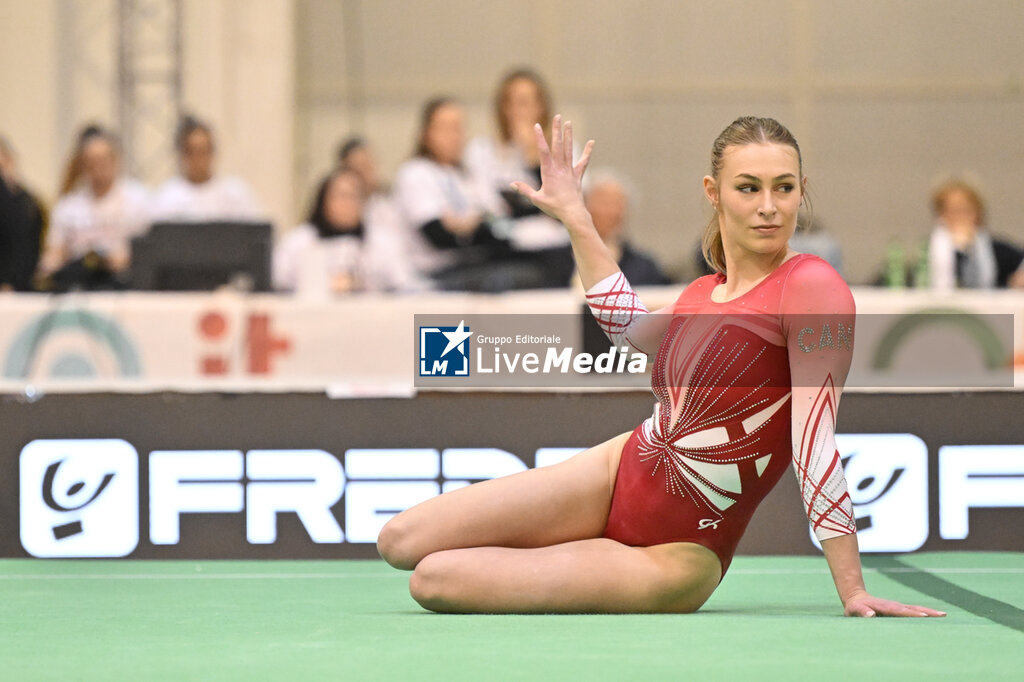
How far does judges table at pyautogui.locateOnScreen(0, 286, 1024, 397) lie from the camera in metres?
5.77

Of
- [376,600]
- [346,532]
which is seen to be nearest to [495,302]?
[346,532]

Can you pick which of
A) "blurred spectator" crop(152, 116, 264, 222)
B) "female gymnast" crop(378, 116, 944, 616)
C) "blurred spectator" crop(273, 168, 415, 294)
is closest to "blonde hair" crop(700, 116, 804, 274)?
"female gymnast" crop(378, 116, 944, 616)

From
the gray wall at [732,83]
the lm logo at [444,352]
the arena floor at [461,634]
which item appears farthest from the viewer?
the gray wall at [732,83]

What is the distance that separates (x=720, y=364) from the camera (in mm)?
3191

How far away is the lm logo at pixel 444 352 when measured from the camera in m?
4.64

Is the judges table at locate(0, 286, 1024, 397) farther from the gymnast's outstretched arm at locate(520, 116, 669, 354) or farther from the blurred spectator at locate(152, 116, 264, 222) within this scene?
the gymnast's outstretched arm at locate(520, 116, 669, 354)

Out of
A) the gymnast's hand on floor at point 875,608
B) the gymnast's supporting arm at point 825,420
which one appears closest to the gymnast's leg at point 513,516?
the gymnast's supporting arm at point 825,420

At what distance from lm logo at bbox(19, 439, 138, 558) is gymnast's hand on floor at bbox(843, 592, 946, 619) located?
2592mm

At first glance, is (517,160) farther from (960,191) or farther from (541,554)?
(541,554)

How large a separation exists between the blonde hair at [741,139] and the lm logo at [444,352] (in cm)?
145

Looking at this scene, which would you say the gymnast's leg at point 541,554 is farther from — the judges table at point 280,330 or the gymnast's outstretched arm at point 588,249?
the judges table at point 280,330

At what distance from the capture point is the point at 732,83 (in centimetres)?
1330

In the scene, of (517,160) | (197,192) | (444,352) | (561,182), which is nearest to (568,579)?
(561,182)

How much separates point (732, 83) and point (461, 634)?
11.0 metres
